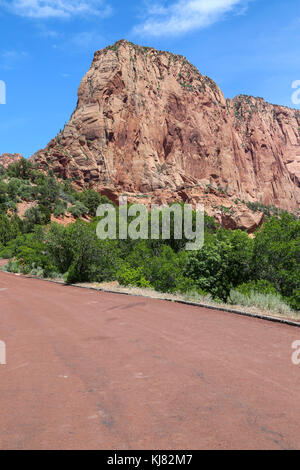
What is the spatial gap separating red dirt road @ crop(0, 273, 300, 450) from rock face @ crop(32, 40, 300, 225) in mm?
50408

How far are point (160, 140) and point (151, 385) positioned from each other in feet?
230

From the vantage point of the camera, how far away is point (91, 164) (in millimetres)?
59719

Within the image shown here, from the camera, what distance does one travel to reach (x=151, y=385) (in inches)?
165

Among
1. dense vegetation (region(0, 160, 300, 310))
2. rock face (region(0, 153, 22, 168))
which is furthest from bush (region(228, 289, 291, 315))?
rock face (region(0, 153, 22, 168))

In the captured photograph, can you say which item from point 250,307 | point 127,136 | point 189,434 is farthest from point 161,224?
point 127,136

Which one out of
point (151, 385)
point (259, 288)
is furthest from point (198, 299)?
point (151, 385)

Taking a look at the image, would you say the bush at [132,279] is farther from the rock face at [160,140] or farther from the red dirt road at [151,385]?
the rock face at [160,140]

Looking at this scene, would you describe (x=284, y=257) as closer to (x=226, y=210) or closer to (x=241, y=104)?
(x=226, y=210)

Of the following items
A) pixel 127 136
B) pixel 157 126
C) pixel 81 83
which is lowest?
pixel 127 136

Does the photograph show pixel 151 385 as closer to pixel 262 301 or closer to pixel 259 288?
pixel 262 301

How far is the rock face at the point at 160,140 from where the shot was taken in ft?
199

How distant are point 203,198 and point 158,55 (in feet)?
134

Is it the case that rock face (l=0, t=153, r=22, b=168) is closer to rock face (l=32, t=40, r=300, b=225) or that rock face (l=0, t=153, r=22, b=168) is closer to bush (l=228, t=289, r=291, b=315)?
rock face (l=32, t=40, r=300, b=225)

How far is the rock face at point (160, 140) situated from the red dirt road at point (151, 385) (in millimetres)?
50408
